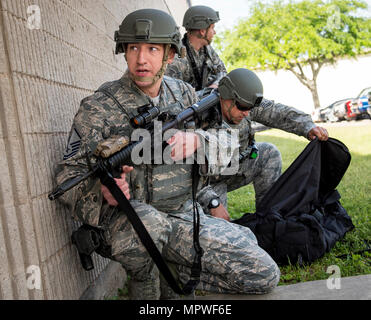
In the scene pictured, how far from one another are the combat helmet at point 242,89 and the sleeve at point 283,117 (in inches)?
22.2

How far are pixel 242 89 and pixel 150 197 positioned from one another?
1372mm

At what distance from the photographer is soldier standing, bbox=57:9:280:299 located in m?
2.18

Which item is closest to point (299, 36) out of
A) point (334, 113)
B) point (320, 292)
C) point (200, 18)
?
point (334, 113)

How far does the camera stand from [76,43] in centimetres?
267

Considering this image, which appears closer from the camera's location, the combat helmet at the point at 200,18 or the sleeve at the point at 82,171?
the sleeve at the point at 82,171

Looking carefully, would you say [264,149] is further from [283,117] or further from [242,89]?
[242,89]

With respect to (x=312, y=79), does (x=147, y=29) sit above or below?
below

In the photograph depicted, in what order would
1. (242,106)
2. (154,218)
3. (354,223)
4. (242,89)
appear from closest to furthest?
(154,218) < (242,89) < (242,106) < (354,223)

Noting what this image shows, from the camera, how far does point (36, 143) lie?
1979 millimetres

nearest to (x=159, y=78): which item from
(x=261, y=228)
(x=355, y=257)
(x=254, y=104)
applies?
(x=254, y=104)

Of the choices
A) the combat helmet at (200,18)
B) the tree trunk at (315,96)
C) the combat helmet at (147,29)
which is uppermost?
the tree trunk at (315,96)

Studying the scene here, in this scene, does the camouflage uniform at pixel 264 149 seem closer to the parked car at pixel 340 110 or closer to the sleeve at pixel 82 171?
the sleeve at pixel 82 171

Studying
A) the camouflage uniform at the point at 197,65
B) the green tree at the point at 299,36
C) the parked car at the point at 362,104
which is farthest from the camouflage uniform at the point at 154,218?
the green tree at the point at 299,36

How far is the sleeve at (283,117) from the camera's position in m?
3.77
